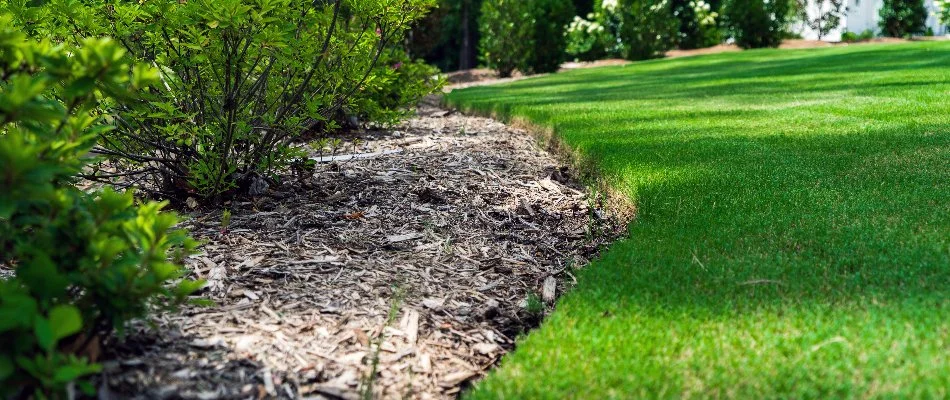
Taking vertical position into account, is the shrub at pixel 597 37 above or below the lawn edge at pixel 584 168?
above

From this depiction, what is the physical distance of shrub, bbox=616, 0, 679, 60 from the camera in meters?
19.1

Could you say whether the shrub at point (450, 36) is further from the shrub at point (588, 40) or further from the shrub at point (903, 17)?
the shrub at point (903, 17)

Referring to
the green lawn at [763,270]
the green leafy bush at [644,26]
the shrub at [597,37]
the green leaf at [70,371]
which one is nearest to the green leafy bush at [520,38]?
the green leafy bush at [644,26]

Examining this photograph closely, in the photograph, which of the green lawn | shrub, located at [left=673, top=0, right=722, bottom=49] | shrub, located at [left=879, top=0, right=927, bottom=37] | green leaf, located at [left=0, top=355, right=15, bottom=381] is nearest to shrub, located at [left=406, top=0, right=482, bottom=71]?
shrub, located at [left=673, top=0, right=722, bottom=49]

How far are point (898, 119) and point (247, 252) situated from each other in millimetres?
4757

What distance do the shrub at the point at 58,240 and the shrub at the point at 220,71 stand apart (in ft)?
4.44

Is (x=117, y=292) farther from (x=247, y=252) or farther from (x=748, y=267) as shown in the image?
(x=748, y=267)

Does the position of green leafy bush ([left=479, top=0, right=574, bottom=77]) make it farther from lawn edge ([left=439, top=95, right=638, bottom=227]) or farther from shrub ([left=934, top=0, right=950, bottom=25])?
lawn edge ([left=439, top=95, right=638, bottom=227])

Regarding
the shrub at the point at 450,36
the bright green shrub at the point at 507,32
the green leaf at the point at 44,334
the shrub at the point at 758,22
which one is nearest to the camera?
the green leaf at the point at 44,334

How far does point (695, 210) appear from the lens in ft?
12.0

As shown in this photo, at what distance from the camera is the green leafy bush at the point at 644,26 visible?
1908cm

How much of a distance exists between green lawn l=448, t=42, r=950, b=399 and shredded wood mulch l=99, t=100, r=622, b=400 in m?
0.29

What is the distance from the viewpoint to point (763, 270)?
2846 mm

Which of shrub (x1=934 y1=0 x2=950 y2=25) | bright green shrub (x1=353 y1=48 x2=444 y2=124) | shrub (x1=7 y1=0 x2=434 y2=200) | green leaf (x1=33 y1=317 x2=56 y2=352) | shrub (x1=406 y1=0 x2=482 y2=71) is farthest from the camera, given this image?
shrub (x1=406 y1=0 x2=482 y2=71)
